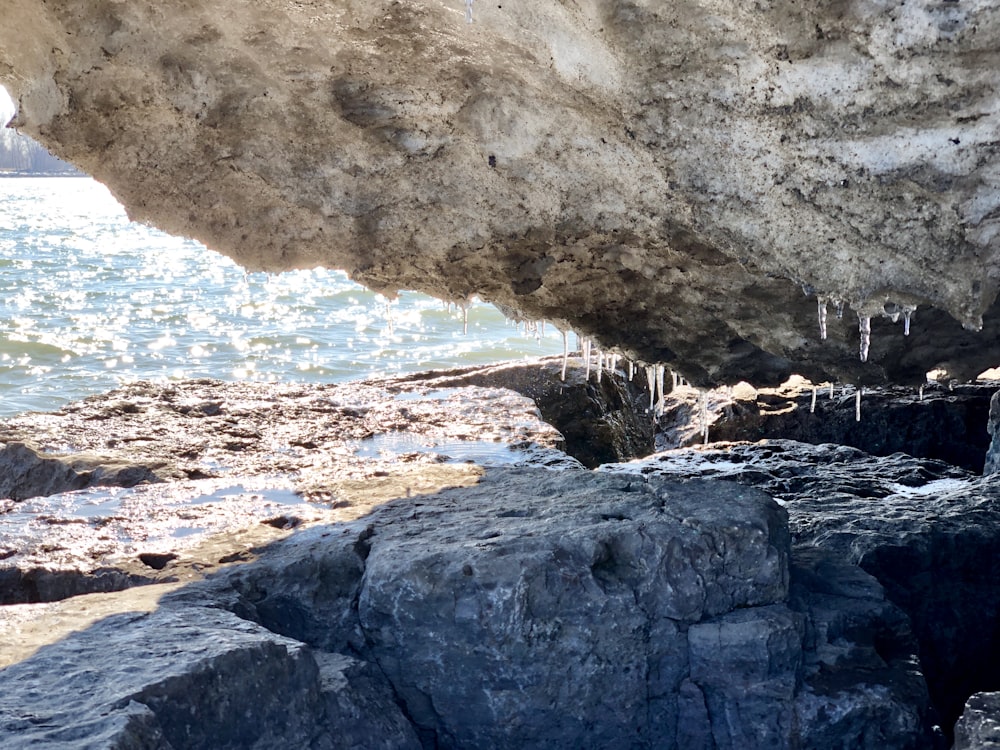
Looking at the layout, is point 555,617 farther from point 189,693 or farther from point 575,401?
point 575,401

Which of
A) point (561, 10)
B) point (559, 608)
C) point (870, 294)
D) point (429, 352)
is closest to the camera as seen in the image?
point (559, 608)

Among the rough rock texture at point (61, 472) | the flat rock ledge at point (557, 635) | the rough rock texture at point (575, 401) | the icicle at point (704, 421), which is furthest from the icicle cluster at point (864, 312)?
the rough rock texture at point (61, 472)

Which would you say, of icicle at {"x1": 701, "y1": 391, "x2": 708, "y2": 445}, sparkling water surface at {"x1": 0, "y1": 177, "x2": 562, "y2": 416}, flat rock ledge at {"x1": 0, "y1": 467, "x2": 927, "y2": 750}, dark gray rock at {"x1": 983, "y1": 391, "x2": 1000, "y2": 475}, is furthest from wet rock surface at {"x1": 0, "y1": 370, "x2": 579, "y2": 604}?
sparkling water surface at {"x1": 0, "y1": 177, "x2": 562, "y2": 416}

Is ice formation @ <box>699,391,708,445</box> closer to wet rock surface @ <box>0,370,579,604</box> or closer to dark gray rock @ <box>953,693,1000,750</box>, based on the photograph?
wet rock surface @ <box>0,370,579,604</box>

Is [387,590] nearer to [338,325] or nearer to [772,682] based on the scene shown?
[772,682]

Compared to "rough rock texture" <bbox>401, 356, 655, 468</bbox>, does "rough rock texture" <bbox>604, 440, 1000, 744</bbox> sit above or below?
below

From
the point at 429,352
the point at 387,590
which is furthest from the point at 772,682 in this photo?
the point at 429,352

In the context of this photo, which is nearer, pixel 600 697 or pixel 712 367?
pixel 600 697

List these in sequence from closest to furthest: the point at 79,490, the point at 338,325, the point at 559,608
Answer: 1. the point at 559,608
2. the point at 79,490
3. the point at 338,325

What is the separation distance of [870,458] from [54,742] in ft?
15.6

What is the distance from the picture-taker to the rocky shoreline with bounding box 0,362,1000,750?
2.91 metres

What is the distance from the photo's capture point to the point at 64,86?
428cm

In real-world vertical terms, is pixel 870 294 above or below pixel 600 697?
above

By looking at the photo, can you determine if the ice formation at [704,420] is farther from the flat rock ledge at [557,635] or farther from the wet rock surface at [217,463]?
the flat rock ledge at [557,635]
